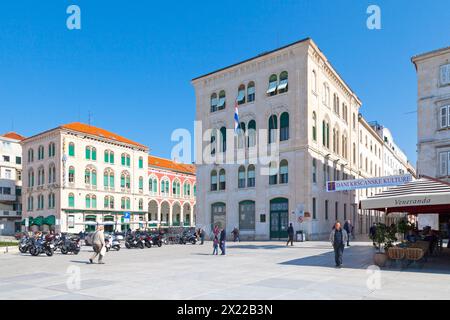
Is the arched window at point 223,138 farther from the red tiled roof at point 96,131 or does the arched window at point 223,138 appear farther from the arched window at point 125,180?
the arched window at point 125,180

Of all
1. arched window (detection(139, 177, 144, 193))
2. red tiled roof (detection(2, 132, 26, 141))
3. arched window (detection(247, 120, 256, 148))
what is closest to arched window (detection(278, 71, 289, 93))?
arched window (detection(247, 120, 256, 148))

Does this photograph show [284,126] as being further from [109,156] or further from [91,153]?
[109,156]

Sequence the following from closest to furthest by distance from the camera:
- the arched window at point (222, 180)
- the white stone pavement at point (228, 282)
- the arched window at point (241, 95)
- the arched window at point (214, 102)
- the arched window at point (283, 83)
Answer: the white stone pavement at point (228, 282) < the arched window at point (283, 83) < the arched window at point (241, 95) < the arched window at point (222, 180) < the arched window at point (214, 102)

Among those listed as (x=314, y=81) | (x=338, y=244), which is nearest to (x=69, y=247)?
(x=338, y=244)

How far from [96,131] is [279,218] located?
36.3 m

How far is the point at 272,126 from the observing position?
118 feet

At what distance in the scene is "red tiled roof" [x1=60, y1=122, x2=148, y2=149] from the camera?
57188 mm

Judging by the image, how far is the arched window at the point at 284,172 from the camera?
34875mm

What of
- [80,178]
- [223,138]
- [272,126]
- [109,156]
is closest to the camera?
[272,126]

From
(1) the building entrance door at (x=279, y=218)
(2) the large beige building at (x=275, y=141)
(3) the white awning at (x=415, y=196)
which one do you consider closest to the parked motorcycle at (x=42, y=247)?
(3) the white awning at (x=415, y=196)

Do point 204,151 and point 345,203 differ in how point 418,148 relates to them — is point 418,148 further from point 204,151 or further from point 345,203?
point 204,151

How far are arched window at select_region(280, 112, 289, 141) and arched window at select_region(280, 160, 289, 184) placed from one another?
2.06 m

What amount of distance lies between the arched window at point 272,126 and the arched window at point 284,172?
2196 millimetres
